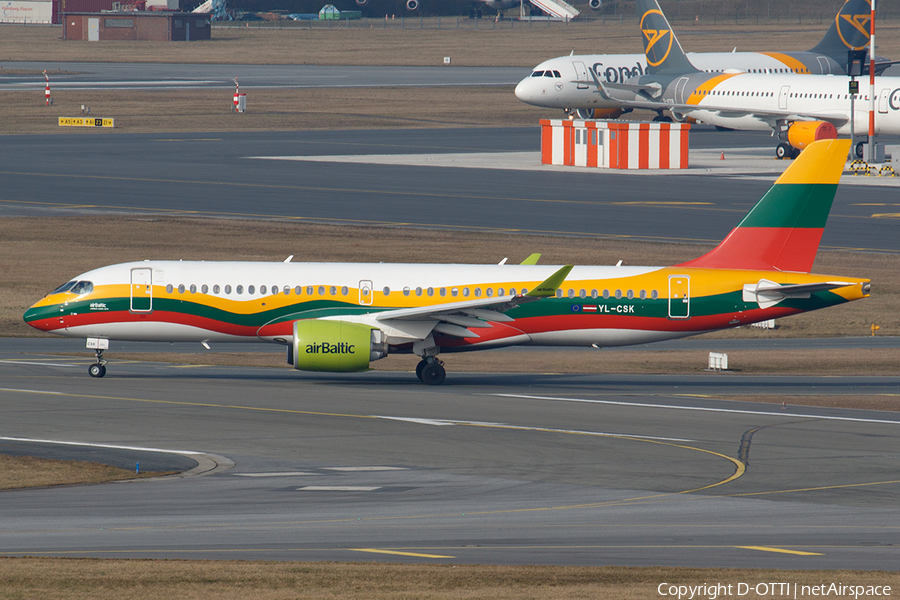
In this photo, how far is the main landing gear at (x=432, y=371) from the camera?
39844 mm

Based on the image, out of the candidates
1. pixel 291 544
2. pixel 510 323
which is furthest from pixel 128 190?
pixel 291 544

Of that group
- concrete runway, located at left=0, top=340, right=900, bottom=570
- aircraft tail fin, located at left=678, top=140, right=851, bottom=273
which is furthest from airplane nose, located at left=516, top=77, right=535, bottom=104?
aircraft tail fin, located at left=678, top=140, right=851, bottom=273

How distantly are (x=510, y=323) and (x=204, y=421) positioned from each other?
10.7 m

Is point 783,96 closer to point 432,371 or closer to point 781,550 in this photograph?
point 432,371

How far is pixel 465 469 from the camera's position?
2844cm

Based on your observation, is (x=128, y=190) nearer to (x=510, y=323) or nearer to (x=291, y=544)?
(x=510, y=323)

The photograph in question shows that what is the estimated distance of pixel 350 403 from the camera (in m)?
36.4

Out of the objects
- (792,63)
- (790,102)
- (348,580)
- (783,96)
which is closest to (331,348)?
(348,580)

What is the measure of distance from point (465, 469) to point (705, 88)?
84.2 metres

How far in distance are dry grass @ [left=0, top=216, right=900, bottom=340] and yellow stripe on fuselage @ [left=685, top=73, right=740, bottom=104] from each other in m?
46.3

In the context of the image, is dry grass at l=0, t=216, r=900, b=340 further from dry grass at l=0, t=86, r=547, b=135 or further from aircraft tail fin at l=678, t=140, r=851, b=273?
dry grass at l=0, t=86, r=547, b=135

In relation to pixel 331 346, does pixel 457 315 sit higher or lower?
higher

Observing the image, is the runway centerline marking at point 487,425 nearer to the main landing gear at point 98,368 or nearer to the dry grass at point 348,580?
the main landing gear at point 98,368

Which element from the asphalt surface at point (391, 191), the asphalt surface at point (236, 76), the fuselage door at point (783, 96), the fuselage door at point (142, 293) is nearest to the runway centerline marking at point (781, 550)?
the fuselage door at point (142, 293)
